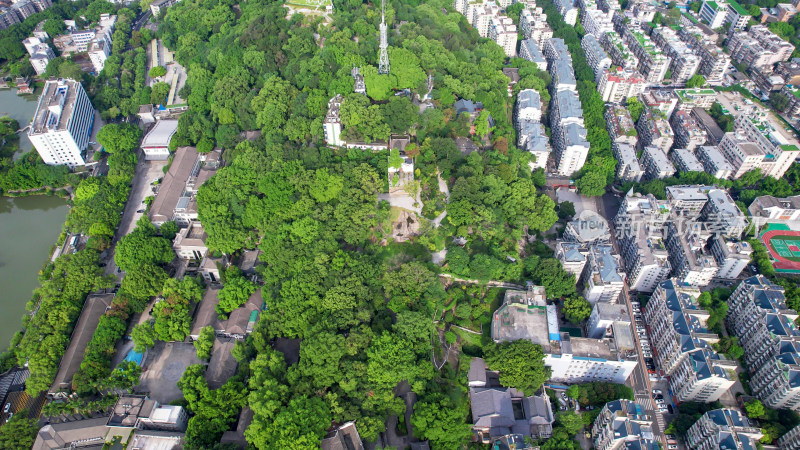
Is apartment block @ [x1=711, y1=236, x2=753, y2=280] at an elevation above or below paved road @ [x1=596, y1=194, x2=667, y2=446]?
above

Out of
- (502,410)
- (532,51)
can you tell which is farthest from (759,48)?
(502,410)

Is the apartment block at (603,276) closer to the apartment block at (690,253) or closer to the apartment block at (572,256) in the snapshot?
the apartment block at (572,256)

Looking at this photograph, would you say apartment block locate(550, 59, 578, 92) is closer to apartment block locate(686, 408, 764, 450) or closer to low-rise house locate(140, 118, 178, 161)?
apartment block locate(686, 408, 764, 450)

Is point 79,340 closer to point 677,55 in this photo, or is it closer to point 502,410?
point 502,410

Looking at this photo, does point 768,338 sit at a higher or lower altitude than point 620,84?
lower

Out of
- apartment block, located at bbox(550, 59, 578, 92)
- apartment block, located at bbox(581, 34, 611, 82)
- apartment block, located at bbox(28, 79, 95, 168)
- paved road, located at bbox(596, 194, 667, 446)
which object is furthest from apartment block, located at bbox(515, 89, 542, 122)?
apartment block, located at bbox(28, 79, 95, 168)
